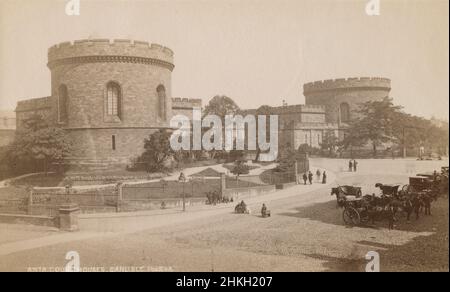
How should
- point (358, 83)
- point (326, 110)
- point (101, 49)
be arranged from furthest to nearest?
point (326, 110) < point (358, 83) < point (101, 49)

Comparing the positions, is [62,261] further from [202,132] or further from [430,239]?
[202,132]

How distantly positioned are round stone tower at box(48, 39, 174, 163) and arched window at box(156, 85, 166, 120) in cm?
169

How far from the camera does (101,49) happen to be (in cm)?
2736

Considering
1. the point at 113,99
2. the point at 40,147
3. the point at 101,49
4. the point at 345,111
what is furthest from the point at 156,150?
the point at 345,111

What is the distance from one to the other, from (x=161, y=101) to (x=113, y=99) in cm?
396

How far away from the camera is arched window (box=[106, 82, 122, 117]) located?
92.6 ft

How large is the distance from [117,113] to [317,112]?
29.3 meters

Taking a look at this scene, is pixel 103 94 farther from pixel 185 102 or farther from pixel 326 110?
pixel 326 110

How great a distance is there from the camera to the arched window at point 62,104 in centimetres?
2862

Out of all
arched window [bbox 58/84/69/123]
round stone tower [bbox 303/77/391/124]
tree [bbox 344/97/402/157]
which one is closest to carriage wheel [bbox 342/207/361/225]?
arched window [bbox 58/84/69/123]

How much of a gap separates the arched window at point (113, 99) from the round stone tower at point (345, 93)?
30.5 meters

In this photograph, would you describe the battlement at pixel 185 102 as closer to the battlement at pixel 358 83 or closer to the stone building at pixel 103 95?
the stone building at pixel 103 95

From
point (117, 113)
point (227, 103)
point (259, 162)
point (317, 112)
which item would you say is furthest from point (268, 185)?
point (317, 112)
